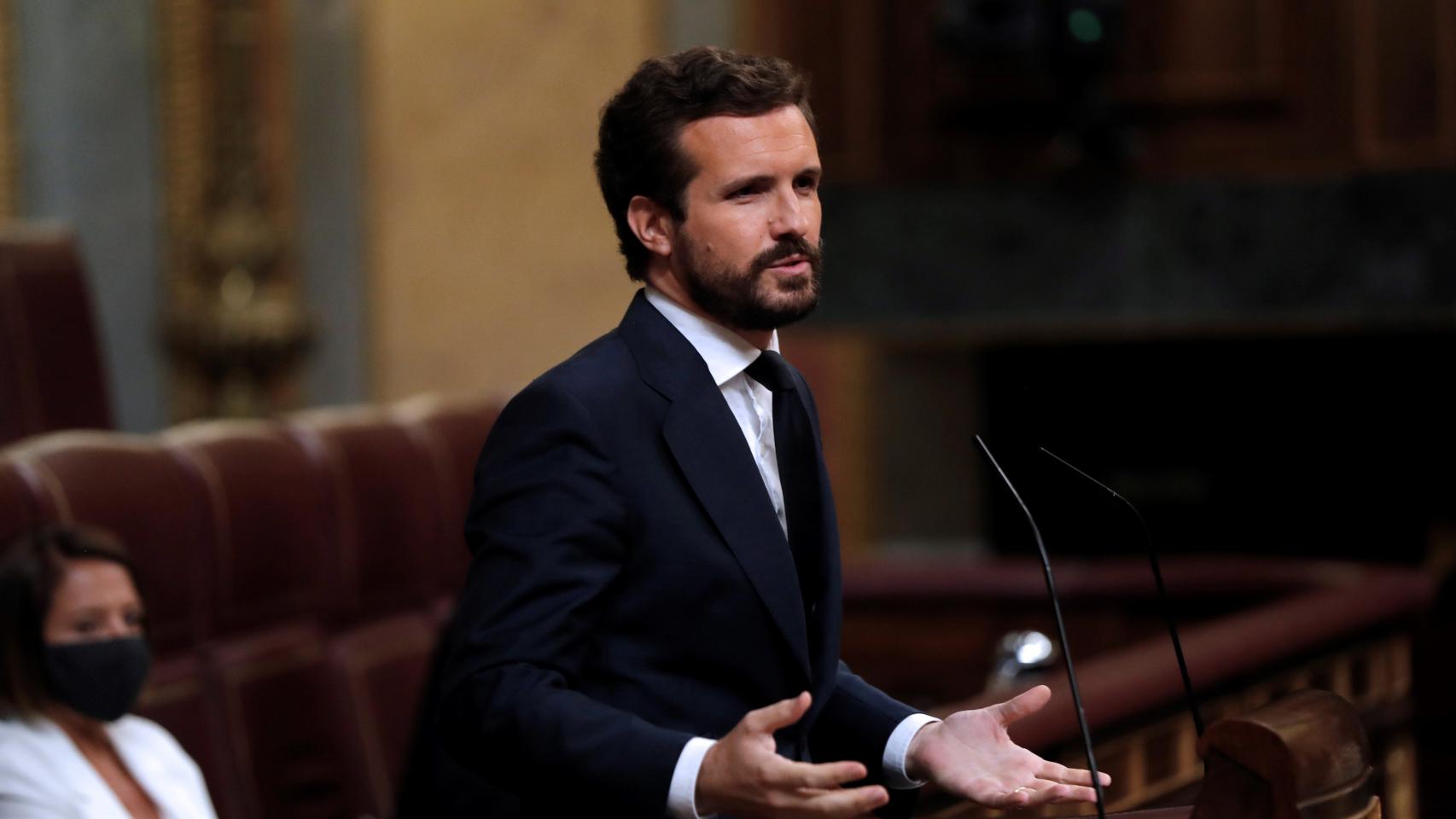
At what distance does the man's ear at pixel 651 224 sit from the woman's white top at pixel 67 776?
133 cm

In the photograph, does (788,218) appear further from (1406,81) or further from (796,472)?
(1406,81)

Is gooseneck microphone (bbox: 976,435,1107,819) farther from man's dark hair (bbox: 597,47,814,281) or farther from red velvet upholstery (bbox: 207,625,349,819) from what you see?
red velvet upholstery (bbox: 207,625,349,819)

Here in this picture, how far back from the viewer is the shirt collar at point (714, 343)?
3.92 ft

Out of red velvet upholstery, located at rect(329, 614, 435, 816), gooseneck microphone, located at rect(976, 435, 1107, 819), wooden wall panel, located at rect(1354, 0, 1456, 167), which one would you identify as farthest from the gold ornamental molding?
gooseneck microphone, located at rect(976, 435, 1107, 819)

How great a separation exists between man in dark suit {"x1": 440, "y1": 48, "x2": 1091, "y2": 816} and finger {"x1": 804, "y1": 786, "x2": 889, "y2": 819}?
10 cm

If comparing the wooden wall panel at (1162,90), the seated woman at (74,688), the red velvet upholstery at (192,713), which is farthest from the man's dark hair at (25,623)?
the wooden wall panel at (1162,90)

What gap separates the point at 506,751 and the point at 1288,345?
13.7 ft

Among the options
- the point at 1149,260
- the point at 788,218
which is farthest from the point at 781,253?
the point at 1149,260

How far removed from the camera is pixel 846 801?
3.20ft

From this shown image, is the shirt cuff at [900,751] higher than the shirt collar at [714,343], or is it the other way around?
the shirt collar at [714,343]

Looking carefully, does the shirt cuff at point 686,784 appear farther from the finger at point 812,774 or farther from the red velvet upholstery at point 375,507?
the red velvet upholstery at point 375,507

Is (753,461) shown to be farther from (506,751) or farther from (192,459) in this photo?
(192,459)

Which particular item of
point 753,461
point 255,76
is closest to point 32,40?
point 255,76

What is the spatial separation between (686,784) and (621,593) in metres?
0.14
